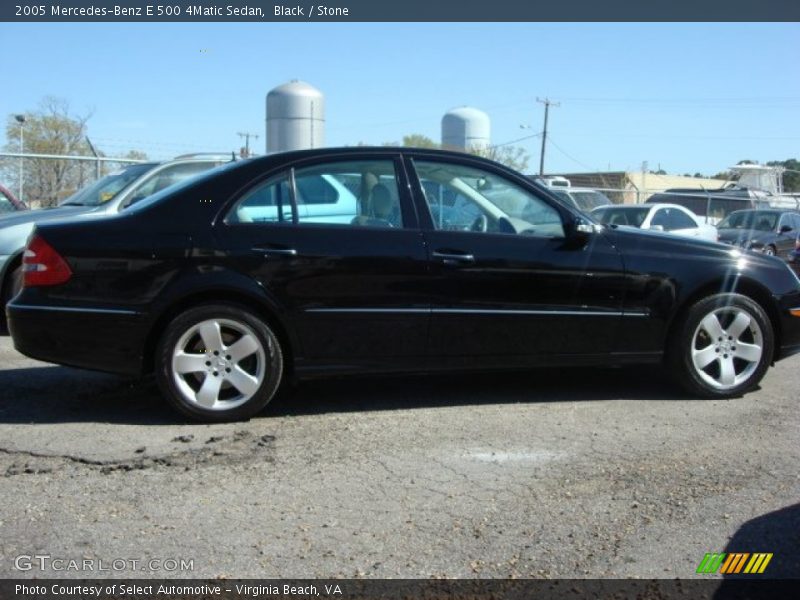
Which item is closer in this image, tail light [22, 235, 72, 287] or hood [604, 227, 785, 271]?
tail light [22, 235, 72, 287]

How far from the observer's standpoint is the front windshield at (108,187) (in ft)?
28.3

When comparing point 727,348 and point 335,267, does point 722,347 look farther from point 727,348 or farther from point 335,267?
point 335,267

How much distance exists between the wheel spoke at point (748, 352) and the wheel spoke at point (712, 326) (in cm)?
17

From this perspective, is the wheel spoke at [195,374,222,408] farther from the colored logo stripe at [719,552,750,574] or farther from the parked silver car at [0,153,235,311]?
the parked silver car at [0,153,235,311]

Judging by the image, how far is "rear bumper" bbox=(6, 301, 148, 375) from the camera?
458 cm

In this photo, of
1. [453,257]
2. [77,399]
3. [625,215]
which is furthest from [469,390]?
[625,215]

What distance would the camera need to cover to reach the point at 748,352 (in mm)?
5293

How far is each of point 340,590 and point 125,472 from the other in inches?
63.6

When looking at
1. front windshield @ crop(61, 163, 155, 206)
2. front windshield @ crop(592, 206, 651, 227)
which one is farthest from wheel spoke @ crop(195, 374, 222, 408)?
front windshield @ crop(592, 206, 651, 227)

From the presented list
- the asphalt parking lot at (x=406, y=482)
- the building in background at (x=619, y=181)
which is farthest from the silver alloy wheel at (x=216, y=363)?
the building in background at (x=619, y=181)

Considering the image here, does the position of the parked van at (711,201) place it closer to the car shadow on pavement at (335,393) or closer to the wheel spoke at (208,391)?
the car shadow on pavement at (335,393)

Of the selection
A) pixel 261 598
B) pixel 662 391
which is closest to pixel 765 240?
pixel 662 391

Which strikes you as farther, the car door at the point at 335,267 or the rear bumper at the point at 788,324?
the rear bumper at the point at 788,324

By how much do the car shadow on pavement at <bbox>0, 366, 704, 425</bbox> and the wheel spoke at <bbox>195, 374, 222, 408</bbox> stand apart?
0.71 ft
